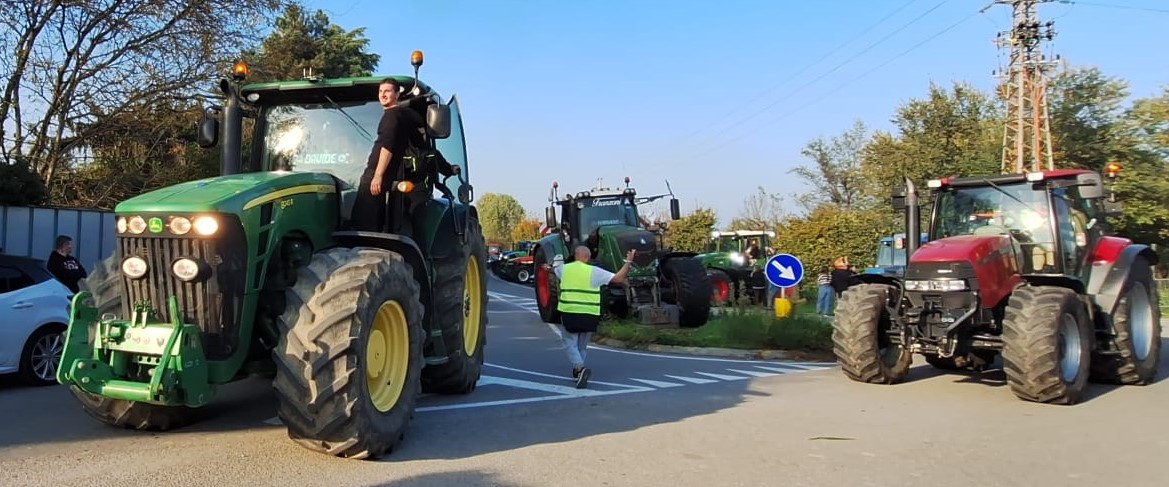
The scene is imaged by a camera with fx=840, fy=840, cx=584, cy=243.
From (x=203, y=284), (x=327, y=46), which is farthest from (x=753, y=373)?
(x=327, y=46)

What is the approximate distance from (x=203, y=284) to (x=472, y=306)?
3786 millimetres

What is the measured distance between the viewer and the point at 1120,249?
966cm

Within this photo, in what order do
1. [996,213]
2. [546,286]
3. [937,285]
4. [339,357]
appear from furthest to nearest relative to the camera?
[546,286] → [996,213] → [937,285] → [339,357]

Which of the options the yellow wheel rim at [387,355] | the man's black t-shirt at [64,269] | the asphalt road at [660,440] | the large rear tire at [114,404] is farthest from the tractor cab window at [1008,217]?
the man's black t-shirt at [64,269]

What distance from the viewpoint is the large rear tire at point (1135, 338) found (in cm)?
906

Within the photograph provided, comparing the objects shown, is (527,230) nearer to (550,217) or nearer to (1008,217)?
(550,217)

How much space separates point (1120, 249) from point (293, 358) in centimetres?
921

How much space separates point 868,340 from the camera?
8.83 meters

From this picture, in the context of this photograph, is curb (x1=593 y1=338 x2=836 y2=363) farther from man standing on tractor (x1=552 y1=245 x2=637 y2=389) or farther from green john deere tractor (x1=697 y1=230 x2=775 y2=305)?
green john deere tractor (x1=697 y1=230 x2=775 y2=305)

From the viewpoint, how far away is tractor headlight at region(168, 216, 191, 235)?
5121 millimetres

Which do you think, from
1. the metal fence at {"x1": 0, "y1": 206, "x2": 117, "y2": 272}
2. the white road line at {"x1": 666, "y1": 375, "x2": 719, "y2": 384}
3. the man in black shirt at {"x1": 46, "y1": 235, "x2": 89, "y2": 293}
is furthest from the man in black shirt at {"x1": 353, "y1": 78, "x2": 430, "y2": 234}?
the metal fence at {"x1": 0, "y1": 206, "x2": 117, "y2": 272}

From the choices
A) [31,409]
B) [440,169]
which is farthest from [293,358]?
[31,409]

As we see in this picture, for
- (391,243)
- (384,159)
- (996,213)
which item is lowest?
(391,243)

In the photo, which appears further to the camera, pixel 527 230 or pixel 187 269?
pixel 527 230
